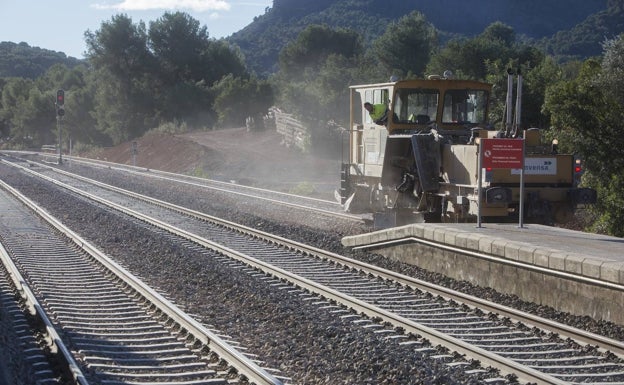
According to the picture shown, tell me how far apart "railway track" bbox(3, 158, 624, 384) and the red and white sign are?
2.40 m

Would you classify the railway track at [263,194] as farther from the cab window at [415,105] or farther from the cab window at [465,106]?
the cab window at [465,106]

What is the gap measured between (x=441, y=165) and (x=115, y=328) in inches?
309

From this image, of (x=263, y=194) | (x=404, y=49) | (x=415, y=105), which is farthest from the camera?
(x=404, y=49)

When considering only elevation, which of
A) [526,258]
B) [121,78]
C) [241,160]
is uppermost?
[121,78]

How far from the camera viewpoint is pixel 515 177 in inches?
555

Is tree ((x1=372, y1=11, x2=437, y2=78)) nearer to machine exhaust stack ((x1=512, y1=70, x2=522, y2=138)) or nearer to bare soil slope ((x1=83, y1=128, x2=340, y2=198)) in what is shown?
bare soil slope ((x1=83, y1=128, x2=340, y2=198))

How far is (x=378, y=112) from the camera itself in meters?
16.9

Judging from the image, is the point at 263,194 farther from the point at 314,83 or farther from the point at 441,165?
the point at 314,83

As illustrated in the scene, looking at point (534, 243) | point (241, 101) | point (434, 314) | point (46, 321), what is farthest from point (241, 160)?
point (46, 321)

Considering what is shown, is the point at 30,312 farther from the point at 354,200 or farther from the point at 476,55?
the point at 476,55

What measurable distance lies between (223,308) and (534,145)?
6501mm

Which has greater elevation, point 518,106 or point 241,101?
point 241,101

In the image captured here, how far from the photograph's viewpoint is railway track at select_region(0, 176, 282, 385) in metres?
7.68

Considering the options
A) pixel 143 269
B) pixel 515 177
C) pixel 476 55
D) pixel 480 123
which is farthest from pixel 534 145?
pixel 476 55
